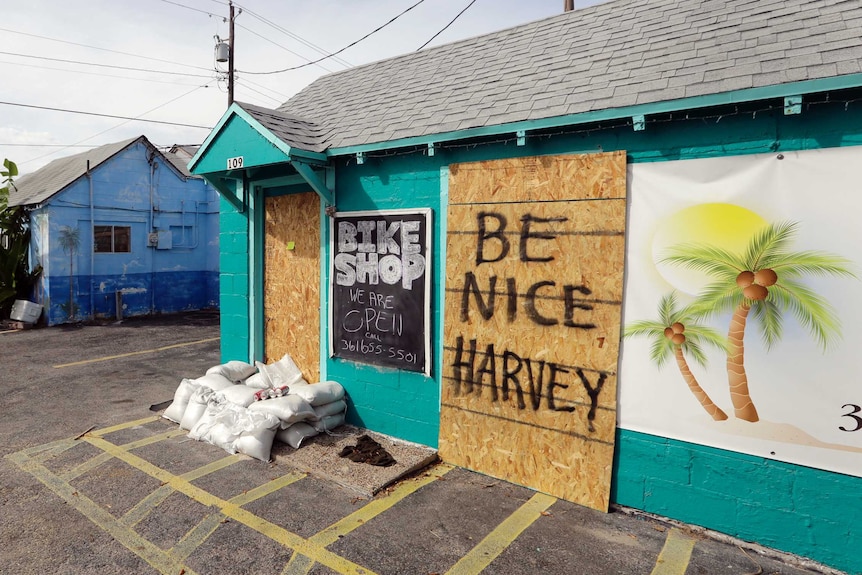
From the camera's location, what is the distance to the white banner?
3.99 m

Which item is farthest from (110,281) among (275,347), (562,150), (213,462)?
(562,150)

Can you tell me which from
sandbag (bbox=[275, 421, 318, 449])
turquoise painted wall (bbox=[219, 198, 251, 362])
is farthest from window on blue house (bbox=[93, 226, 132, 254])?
sandbag (bbox=[275, 421, 318, 449])

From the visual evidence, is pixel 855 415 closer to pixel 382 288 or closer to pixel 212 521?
pixel 382 288

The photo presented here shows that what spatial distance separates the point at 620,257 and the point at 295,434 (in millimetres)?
4235

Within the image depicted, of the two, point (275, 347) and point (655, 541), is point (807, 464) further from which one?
point (275, 347)

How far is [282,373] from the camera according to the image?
7.63m

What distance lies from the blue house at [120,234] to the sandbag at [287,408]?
1274 cm

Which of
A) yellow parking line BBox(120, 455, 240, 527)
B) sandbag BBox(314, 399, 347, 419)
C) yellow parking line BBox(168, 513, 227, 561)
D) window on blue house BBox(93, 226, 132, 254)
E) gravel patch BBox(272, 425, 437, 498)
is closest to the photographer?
yellow parking line BBox(168, 513, 227, 561)

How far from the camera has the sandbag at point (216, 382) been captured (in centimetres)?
714

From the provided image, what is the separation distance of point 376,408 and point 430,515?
80.5 inches

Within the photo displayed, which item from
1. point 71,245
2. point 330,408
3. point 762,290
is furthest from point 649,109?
point 71,245

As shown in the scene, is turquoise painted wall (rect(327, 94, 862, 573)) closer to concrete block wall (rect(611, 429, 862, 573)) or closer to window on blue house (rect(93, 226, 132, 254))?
concrete block wall (rect(611, 429, 862, 573))

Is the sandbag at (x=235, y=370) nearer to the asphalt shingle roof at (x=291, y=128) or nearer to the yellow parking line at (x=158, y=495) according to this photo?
the yellow parking line at (x=158, y=495)

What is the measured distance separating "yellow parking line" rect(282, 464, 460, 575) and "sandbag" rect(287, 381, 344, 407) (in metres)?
1.71
